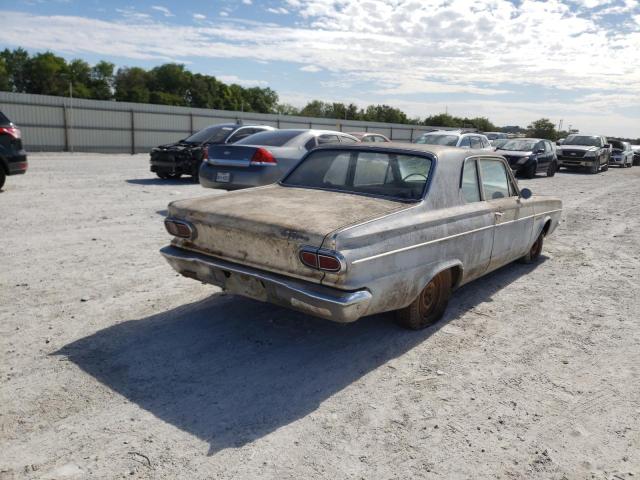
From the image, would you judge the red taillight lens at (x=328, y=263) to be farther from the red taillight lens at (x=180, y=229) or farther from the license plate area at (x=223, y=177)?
the license plate area at (x=223, y=177)

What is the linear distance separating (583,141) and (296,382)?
84.8ft

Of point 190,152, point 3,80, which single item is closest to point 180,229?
point 190,152

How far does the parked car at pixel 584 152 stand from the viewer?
2384 cm

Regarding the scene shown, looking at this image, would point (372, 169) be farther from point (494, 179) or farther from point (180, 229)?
point (180, 229)

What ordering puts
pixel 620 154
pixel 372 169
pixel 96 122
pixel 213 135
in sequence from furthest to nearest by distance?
pixel 620 154 < pixel 96 122 < pixel 213 135 < pixel 372 169

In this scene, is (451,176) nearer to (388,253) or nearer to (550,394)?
(388,253)

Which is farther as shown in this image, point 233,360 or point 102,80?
point 102,80

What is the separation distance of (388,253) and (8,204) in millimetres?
8129

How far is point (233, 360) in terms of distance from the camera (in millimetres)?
3803

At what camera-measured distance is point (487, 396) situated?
3471mm

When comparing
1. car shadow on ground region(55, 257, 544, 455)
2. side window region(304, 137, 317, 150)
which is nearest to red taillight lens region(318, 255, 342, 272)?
car shadow on ground region(55, 257, 544, 455)

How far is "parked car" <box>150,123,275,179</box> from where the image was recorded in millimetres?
13477

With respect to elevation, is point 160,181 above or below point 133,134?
below

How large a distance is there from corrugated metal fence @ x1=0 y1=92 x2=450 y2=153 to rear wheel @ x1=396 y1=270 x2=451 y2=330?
25937 millimetres
